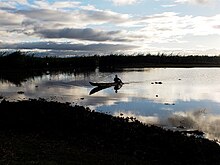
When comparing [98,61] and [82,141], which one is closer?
[82,141]

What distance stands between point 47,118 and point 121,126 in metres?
3.54

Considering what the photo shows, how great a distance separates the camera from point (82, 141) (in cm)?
1503

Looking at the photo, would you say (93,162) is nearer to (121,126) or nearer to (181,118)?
(121,126)

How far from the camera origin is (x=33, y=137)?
1552cm

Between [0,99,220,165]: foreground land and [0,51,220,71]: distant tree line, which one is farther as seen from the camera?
[0,51,220,71]: distant tree line

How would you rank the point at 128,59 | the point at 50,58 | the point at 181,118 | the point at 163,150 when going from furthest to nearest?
the point at 128,59, the point at 50,58, the point at 181,118, the point at 163,150

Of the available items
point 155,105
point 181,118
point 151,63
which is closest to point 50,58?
point 151,63

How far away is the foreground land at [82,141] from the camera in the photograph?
501 inches

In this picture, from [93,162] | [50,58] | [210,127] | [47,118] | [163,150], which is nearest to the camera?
[93,162]

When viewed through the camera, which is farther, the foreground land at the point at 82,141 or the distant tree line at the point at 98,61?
the distant tree line at the point at 98,61

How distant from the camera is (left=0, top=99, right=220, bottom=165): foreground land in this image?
501 inches

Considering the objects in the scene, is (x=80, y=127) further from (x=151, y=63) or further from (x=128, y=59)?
(x=151, y=63)

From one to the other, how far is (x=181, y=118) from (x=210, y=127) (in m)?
3.25

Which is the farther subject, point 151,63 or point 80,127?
point 151,63
